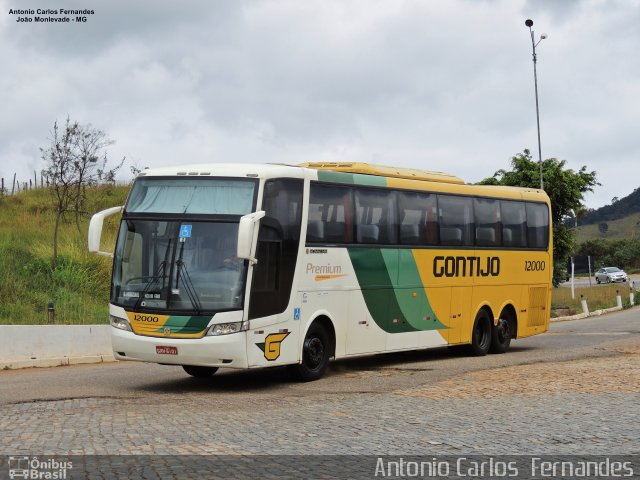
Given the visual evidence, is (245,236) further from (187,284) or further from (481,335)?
(481,335)

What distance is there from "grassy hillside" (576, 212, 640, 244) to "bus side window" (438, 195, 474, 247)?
465ft

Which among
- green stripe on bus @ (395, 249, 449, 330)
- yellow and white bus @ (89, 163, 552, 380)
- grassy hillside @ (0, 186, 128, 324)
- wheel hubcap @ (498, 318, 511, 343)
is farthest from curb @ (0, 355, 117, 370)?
wheel hubcap @ (498, 318, 511, 343)

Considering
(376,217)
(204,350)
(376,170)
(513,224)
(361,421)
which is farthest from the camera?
(513,224)

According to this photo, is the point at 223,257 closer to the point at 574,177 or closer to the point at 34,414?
the point at 34,414

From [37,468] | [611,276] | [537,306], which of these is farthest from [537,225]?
[611,276]

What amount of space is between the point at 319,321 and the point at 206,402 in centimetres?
372

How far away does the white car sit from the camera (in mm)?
81312

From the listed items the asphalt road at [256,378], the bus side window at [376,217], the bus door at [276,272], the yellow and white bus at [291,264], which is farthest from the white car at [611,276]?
the bus door at [276,272]

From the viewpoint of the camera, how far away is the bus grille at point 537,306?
941 inches

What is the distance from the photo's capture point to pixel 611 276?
81.8m

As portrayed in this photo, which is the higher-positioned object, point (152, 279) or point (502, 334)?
point (152, 279)

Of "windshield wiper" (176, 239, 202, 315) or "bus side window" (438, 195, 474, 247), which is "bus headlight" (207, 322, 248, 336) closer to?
"windshield wiper" (176, 239, 202, 315)

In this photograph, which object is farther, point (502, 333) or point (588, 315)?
point (588, 315)

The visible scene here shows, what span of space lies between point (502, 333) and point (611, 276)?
61.8 meters
